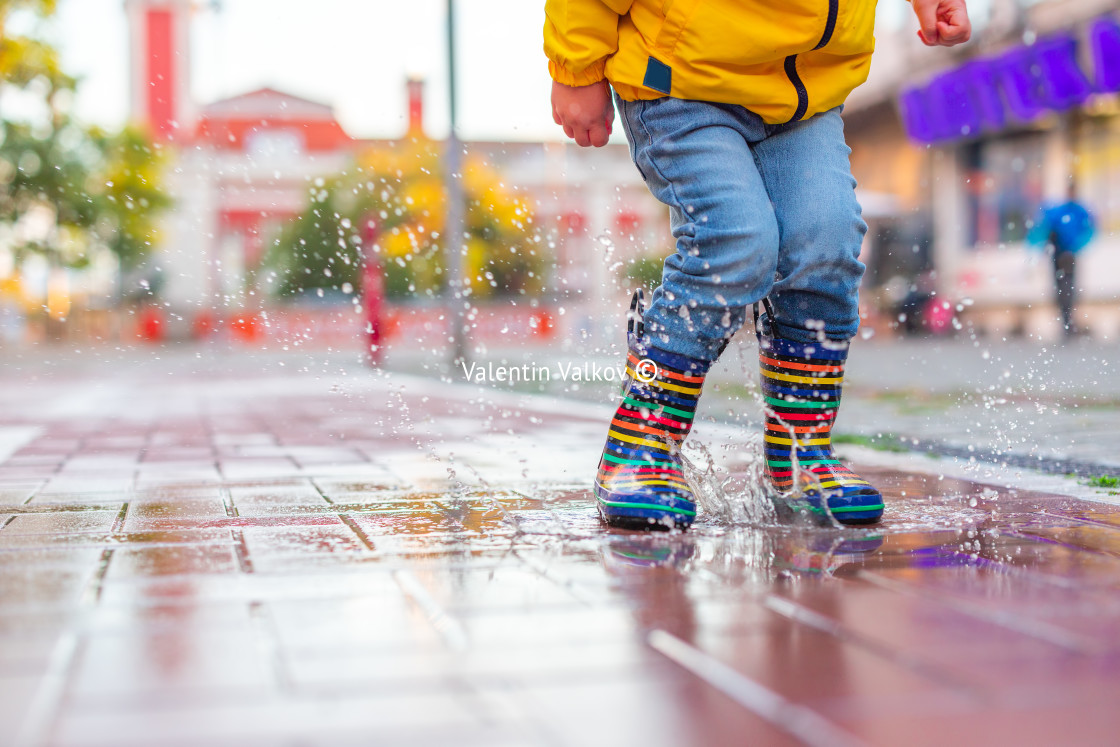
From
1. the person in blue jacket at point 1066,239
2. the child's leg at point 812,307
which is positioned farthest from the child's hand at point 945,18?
the person in blue jacket at point 1066,239

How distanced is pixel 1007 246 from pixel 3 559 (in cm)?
1991

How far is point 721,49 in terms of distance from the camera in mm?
2445

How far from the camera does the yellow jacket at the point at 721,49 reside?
2.45 meters

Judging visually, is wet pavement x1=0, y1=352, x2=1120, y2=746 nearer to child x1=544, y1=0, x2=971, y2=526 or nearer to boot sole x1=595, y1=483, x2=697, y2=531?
boot sole x1=595, y1=483, x2=697, y2=531

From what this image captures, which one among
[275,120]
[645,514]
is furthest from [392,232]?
[645,514]

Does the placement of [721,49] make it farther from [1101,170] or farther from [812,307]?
[1101,170]

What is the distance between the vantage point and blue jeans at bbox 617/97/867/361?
8.13ft

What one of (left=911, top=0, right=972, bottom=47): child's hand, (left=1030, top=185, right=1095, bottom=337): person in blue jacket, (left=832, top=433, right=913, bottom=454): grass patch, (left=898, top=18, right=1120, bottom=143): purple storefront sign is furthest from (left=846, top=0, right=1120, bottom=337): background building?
(left=911, top=0, right=972, bottom=47): child's hand

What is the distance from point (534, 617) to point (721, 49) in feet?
4.20

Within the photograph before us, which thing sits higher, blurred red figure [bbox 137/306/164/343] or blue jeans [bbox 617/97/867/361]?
blue jeans [bbox 617/97/867/361]

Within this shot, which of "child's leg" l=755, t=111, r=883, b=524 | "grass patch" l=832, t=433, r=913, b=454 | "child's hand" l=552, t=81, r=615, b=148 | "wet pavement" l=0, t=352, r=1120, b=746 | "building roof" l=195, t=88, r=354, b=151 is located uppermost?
"building roof" l=195, t=88, r=354, b=151

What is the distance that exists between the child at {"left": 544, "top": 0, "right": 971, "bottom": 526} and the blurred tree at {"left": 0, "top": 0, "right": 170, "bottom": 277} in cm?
2111

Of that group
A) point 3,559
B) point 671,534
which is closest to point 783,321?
point 671,534

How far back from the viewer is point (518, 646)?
1570 millimetres
